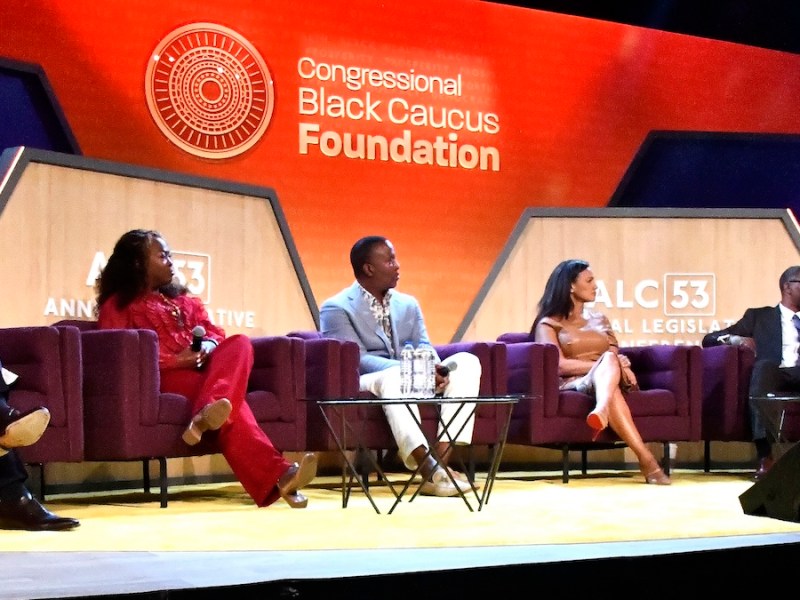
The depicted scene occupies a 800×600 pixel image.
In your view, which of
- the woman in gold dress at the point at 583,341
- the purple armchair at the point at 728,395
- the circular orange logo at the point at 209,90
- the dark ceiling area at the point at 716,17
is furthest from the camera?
the dark ceiling area at the point at 716,17

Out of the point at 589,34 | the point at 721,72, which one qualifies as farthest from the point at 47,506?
the point at 721,72

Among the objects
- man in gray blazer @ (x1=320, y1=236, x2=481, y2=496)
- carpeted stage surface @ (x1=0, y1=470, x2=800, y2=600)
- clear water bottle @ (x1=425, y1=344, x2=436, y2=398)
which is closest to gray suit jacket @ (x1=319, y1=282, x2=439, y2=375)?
man in gray blazer @ (x1=320, y1=236, x2=481, y2=496)

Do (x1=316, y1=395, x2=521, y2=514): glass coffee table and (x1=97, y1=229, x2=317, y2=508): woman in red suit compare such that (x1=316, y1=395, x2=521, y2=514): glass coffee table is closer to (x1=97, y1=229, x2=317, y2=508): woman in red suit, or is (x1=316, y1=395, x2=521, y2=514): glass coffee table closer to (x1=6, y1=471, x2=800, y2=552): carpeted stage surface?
(x1=6, y1=471, x2=800, y2=552): carpeted stage surface

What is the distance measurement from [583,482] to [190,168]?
2946mm

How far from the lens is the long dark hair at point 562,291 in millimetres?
5918

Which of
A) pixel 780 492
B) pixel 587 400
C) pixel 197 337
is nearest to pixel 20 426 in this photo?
pixel 197 337

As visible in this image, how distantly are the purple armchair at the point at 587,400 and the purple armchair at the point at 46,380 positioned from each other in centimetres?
219

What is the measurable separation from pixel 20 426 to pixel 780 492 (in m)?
2.17

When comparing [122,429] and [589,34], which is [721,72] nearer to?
[589,34]

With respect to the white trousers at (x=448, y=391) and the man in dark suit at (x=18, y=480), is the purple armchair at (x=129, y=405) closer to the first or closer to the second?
the man in dark suit at (x=18, y=480)

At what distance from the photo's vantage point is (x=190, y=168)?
22.5 feet

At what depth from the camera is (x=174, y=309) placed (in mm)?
4801

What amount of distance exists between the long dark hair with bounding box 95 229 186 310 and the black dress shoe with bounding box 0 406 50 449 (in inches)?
49.1

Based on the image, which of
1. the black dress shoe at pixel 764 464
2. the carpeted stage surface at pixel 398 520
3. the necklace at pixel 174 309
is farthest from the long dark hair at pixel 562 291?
the necklace at pixel 174 309
